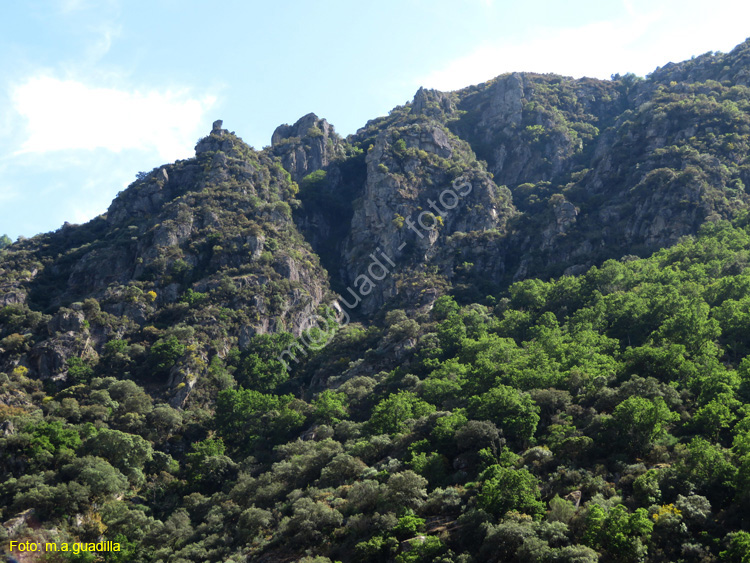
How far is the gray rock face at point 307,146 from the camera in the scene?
15150 cm

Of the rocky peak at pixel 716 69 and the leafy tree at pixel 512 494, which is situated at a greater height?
the rocky peak at pixel 716 69

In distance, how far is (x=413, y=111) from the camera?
581 feet

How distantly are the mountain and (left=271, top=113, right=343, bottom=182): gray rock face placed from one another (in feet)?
2.73

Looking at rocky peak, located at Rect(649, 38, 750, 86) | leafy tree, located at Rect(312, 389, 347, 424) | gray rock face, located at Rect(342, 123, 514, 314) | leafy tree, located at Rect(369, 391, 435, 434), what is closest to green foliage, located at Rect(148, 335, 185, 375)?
leafy tree, located at Rect(312, 389, 347, 424)

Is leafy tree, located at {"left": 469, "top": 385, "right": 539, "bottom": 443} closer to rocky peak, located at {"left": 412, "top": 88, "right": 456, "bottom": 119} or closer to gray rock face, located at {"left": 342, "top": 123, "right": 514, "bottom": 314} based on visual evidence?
gray rock face, located at {"left": 342, "top": 123, "right": 514, "bottom": 314}

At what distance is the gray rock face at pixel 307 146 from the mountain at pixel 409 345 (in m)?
0.83

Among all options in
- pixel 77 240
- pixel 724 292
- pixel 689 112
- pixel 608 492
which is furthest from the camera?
pixel 689 112

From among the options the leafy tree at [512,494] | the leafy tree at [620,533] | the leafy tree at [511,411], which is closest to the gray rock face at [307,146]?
the leafy tree at [511,411]

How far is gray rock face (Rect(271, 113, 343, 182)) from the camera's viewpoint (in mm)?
151500

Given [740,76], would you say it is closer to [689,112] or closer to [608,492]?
[689,112]

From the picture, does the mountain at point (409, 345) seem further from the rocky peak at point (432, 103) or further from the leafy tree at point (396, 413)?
the rocky peak at point (432, 103)

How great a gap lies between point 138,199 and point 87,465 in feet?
260

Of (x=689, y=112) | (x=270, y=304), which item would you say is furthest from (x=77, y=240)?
(x=689, y=112)

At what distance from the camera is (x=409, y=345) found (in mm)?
88750
